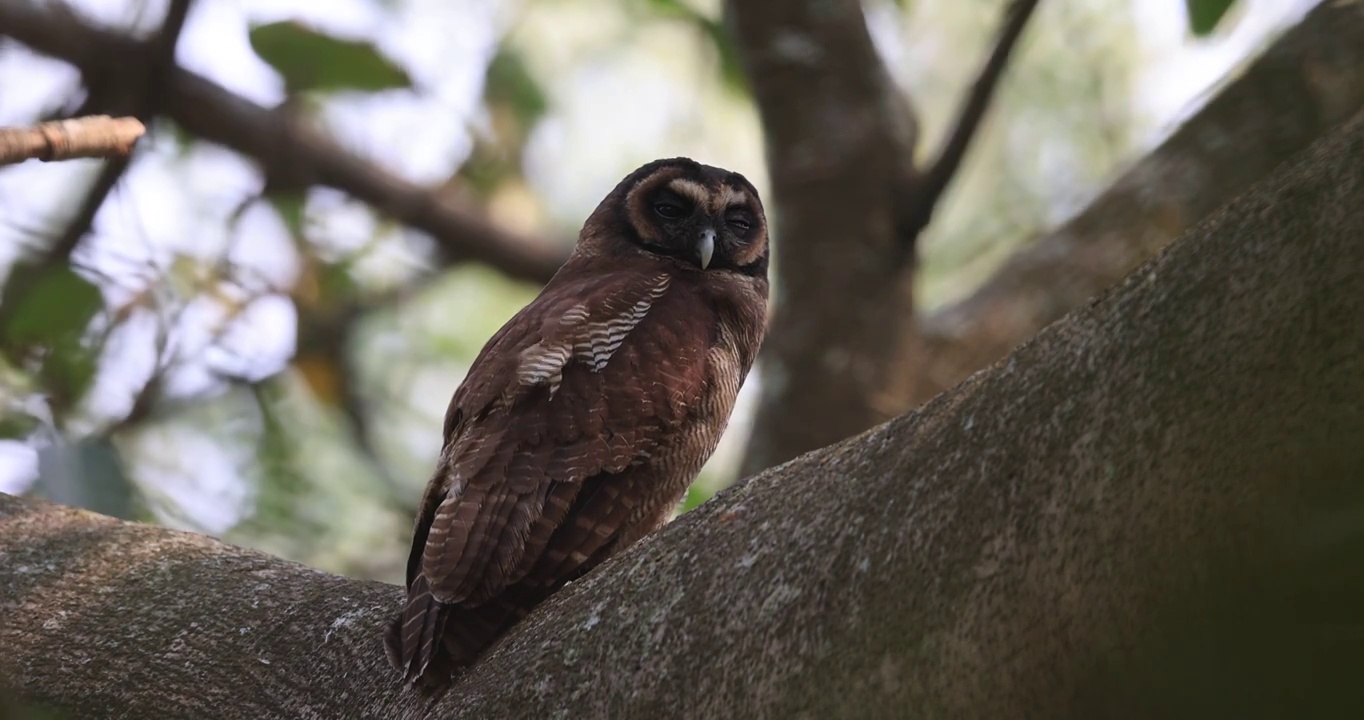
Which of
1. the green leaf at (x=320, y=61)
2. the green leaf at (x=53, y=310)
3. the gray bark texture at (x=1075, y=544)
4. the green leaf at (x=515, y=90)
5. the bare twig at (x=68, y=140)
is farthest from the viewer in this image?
the green leaf at (x=515, y=90)

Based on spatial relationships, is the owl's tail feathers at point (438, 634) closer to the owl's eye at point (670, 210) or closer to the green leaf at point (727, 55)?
the owl's eye at point (670, 210)

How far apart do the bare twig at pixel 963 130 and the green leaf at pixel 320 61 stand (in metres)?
1.81

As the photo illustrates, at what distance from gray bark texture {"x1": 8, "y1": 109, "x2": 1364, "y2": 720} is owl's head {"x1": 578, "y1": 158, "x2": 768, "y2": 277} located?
2.09 m

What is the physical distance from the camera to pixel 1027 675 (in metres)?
1.51

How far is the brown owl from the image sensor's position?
285 cm

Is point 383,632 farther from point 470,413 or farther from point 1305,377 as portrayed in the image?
point 1305,377

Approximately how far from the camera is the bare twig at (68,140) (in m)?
1.80

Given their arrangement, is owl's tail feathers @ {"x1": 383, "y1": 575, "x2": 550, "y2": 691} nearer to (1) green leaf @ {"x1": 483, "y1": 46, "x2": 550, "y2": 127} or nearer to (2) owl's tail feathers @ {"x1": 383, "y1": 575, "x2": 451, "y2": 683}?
(2) owl's tail feathers @ {"x1": 383, "y1": 575, "x2": 451, "y2": 683}

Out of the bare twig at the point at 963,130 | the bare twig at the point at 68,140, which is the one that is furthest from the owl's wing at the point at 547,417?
the bare twig at the point at 963,130

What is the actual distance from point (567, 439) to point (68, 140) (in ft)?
4.87

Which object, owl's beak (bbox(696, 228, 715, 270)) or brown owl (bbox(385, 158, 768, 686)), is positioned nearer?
brown owl (bbox(385, 158, 768, 686))

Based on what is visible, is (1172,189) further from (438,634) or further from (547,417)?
(438,634)

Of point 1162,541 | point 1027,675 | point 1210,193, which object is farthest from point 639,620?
point 1210,193

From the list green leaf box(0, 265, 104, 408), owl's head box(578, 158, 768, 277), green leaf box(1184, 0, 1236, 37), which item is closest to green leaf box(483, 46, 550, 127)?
owl's head box(578, 158, 768, 277)
